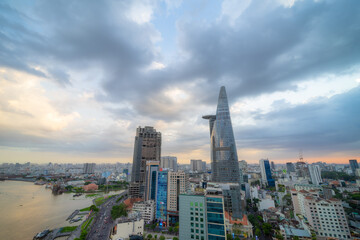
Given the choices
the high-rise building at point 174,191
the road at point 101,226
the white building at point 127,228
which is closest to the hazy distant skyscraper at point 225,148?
the high-rise building at point 174,191

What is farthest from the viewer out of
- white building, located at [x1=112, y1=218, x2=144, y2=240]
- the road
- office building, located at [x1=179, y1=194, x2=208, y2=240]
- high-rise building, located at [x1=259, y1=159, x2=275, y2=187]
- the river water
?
high-rise building, located at [x1=259, y1=159, x2=275, y2=187]

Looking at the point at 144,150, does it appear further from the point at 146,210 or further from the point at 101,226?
the point at 101,226

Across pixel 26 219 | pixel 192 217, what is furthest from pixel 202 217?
pixel 26 219

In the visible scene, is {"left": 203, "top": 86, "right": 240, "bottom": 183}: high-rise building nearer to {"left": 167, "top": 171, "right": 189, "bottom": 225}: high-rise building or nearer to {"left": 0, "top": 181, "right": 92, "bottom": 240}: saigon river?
{"left": 167, "top": 171, "right": 189, "bottom": 225}: high-rise building

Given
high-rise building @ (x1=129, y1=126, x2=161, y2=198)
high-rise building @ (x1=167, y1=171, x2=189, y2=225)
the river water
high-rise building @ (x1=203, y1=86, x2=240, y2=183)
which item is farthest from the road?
high-rise building @ (x1=203, y1=86, x2=240, y2=183)

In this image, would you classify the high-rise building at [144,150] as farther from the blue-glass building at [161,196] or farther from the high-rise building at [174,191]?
the high-rise building at [174,191]
